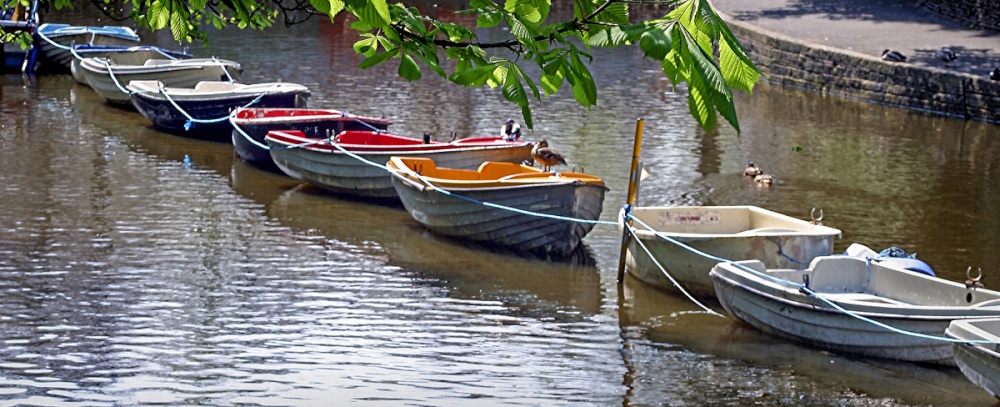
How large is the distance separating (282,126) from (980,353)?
12216mm

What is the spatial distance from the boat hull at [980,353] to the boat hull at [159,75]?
1721 cm

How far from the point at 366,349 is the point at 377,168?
19.5 ft

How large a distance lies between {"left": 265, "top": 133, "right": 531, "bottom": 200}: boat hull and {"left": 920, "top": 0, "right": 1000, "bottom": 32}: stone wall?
674 inches

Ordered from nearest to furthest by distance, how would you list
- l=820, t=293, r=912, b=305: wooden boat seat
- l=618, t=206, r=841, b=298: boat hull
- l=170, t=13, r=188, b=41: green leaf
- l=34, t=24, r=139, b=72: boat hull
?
l=170, t=13, r=188, b=41: green leaf < l=820, t=293, r=912, b=305: wooden boat seat < l=618, t=206, r=841, b=298: boat hull < l=34, t=24, r=139, b=72: boat hull

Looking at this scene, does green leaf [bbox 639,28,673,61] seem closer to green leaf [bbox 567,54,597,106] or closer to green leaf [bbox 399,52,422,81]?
green leaf [bbox 567,54,597,106]

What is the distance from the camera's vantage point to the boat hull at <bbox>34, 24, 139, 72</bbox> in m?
29.2

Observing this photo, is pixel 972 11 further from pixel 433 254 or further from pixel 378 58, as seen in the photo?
pixel 378 58

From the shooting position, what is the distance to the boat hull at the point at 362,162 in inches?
645

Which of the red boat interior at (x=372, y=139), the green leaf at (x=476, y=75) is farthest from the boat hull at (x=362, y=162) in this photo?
the green leaf at (x=476, y=75)

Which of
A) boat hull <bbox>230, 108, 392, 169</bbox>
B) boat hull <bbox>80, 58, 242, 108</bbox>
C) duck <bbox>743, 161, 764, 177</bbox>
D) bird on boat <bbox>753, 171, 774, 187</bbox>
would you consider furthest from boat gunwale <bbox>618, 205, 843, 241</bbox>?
boat hull <bbox>80, 58, 242, 108</bbox>

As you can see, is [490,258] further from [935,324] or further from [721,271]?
[935,324]

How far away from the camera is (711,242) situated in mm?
12227

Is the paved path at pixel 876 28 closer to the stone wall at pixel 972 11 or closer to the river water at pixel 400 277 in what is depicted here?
the stone wall at pixel 972 11

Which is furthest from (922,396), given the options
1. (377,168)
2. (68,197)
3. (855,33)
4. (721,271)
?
(855,33)
